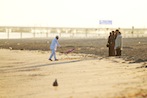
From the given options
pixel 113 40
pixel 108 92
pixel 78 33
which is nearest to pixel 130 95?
pixel 108 92

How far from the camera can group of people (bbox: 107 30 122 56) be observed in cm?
2327

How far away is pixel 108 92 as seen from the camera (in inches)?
353

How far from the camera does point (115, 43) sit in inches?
Answer: 921

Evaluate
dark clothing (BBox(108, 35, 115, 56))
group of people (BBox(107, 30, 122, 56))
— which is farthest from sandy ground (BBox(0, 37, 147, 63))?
dark clothing (BBox(108, 35, 115, 56))

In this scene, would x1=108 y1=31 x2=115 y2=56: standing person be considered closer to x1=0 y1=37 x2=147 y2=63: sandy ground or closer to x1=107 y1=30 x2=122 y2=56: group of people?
x1=107 y1=30 x2=122 y2=56: group of people

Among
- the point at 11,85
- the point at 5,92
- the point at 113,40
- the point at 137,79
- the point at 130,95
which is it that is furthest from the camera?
the point at 113,40

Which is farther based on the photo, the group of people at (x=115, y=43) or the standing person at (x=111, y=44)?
the standing person at (x=111, y=44)

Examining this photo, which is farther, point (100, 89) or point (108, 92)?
point (100, 89)

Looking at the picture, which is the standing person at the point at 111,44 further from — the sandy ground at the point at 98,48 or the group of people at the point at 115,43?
the sandy ground at the point at 98,48

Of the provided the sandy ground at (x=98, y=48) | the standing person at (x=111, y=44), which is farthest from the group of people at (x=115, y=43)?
the sandy ground at (x=98, y=48)

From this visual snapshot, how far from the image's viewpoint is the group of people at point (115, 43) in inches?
916

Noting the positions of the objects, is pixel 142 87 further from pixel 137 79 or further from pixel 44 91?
pixel 44 91

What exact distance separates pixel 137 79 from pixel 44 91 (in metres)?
3.16

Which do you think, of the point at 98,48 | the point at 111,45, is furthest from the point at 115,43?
the point at 98,48
